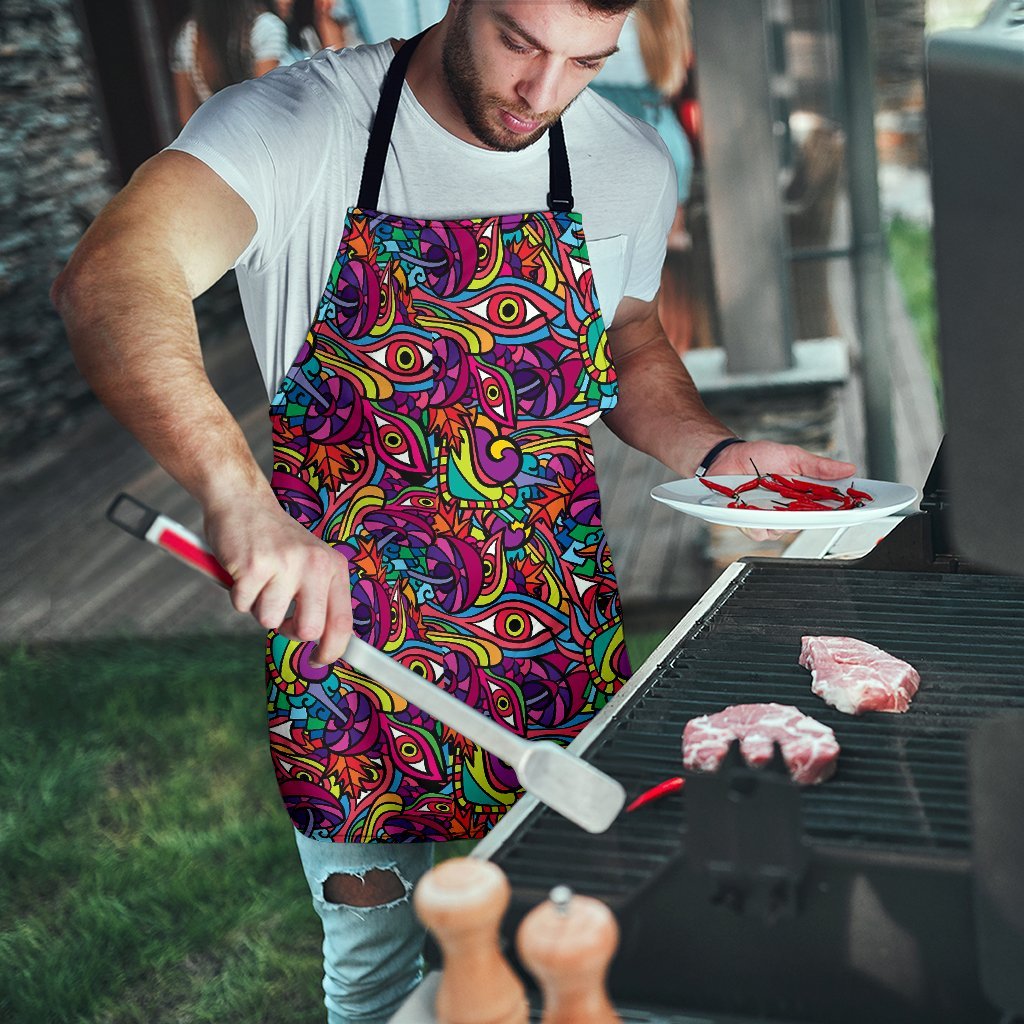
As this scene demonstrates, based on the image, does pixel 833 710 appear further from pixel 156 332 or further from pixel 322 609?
pixel 156 332

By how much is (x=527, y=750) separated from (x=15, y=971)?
249 cm

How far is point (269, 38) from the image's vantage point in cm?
612

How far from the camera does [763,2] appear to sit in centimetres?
420

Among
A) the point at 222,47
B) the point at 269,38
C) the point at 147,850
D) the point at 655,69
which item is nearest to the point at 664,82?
the point at 655,69

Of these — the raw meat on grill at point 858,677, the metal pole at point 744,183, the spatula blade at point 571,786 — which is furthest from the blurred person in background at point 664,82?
the spatula blade at point 571,786

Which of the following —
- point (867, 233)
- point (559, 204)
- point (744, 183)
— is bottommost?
point (867, 233)

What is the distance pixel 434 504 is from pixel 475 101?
58 cm

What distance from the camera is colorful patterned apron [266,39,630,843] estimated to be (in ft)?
6.07

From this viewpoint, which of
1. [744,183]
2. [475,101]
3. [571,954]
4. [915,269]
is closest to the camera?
[571,954]

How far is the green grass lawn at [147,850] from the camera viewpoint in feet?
9.99

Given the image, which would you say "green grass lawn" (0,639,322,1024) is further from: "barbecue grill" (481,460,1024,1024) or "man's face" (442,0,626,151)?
"man's face" (442,0,626,151)

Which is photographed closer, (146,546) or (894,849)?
(894,849)

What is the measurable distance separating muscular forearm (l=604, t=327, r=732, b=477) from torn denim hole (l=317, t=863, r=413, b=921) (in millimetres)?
792

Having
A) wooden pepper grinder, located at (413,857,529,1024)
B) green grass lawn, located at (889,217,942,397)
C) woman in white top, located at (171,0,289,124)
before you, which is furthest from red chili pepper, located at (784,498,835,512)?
green grass lawn, located at (889,217,942,397)
